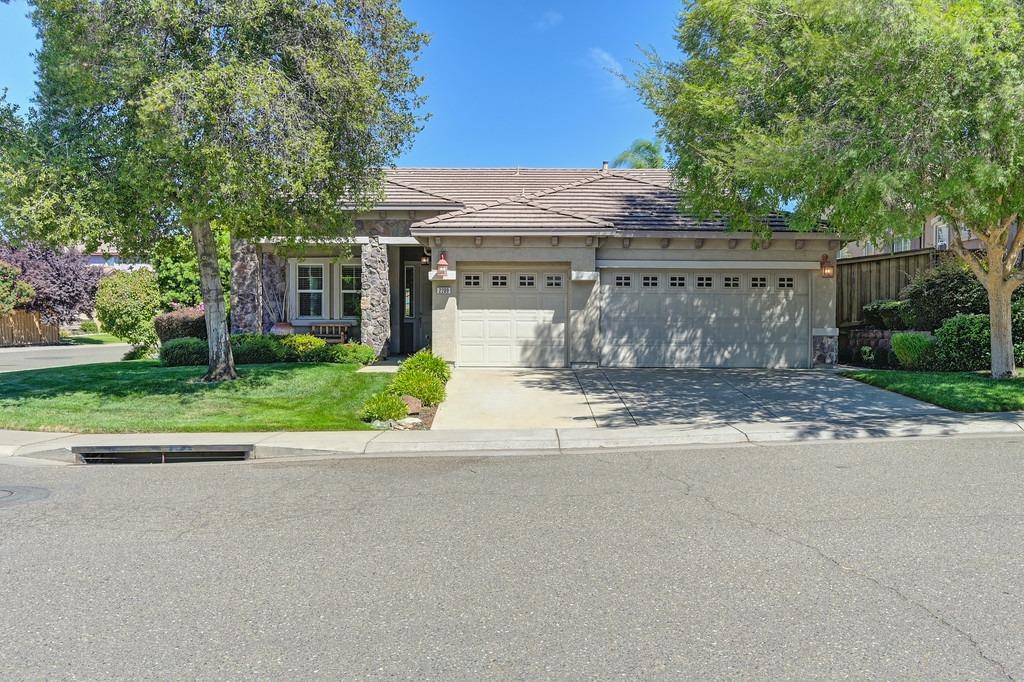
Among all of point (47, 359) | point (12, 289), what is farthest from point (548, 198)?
point (12, 289)

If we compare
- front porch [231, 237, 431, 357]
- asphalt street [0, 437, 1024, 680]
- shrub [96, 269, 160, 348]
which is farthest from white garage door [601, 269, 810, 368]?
shrub [96, 269, 160, 348]

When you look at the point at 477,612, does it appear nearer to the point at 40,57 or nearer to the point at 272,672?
the point at 272,672

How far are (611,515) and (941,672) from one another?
2.90 m

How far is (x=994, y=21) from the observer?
385 inches

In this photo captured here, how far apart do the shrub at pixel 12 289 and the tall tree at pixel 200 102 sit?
25.2 m

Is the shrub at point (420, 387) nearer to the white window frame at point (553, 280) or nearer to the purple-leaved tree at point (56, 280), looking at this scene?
the white window frame at point (553, 280)

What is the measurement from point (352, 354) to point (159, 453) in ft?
26.6

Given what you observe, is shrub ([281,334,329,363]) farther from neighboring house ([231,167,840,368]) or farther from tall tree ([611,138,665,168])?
tall tree ([611,138,665,168])

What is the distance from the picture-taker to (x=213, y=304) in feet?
44.5

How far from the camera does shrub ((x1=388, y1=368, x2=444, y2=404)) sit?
458 inches

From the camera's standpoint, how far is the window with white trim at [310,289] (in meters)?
19.3

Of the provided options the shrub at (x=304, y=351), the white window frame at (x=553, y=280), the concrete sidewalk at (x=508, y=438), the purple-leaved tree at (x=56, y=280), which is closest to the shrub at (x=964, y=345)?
the concrete sidewalk at (x=508, y=438)

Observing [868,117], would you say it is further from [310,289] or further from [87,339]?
[87,339]

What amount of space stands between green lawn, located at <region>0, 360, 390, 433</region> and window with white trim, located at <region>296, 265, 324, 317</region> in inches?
142
